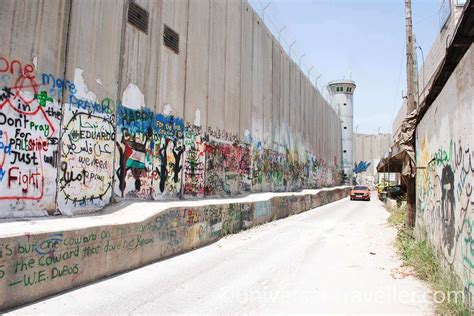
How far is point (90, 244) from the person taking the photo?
6555mm

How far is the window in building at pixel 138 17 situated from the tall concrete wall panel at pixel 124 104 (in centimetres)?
9

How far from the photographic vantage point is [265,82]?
23.4 m

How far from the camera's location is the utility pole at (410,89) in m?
12.3

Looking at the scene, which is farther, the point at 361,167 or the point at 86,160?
the point at 361,167

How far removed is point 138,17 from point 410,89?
32.0ft

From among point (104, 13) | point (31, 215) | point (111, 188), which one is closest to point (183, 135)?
point (111, 188)

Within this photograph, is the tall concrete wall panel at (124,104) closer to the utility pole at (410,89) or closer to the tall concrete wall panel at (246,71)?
the tall concrete wall panel at (246,71)

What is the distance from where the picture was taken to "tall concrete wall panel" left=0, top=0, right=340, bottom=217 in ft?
25.4

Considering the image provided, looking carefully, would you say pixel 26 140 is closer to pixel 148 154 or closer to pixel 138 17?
pixel 148 154

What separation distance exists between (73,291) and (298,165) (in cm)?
2695

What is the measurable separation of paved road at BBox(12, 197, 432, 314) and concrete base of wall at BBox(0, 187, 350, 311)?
0.73 ft

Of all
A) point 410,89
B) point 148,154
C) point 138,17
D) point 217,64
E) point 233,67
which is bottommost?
point 148,154

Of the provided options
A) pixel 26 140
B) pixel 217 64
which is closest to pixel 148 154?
pixel 26 140

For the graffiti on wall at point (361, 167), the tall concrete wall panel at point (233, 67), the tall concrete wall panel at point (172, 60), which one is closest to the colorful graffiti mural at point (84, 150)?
the tall concrete wall panel at point (172, 60)
